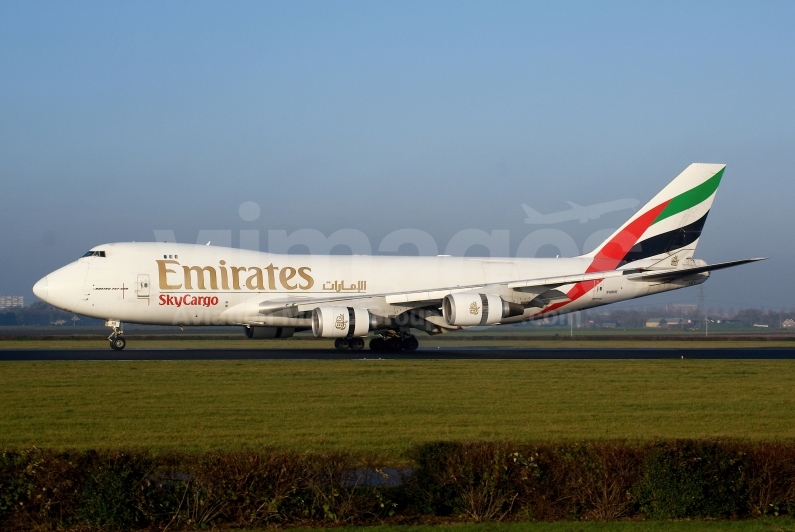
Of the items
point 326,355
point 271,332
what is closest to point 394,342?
point 271,332

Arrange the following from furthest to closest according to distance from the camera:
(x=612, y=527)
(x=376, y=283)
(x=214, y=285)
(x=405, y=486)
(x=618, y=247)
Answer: (x=618, y=247) < (x=376, y=283) < (x=214, y=285) < (x=405, y=486) < (x=612, y=527)

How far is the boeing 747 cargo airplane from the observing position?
122 ft

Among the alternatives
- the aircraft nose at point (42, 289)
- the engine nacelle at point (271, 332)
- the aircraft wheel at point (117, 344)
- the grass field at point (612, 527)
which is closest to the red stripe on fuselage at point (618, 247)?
the engine nacelle at point (271, 332)

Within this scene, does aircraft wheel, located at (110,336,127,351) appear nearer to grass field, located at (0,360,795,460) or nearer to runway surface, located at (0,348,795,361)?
runway surface, located at (0,348,795,361)

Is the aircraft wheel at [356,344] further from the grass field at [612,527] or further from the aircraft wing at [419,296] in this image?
the grass field at [612,527]

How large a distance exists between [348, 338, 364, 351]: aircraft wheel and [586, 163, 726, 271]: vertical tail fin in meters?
12.3

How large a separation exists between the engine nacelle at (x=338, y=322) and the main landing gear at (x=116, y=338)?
836 cm

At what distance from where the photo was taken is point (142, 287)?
37.2 metres

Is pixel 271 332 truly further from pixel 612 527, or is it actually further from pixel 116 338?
pixel 612 527

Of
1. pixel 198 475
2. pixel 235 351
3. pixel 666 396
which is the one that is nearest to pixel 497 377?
pixel 666 396

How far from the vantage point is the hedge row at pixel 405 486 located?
9867 millimetres

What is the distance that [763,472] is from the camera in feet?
35.7

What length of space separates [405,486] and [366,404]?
9263mm

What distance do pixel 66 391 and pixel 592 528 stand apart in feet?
50.6
